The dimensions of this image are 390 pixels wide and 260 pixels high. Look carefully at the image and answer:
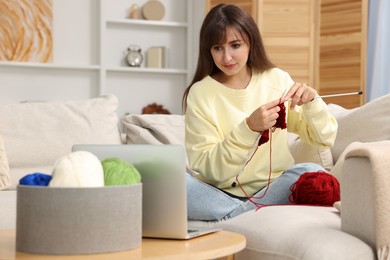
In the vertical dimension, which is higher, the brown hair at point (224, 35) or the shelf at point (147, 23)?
the shelf at point (147, 23)

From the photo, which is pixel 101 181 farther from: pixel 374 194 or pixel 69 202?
pixel 374 194

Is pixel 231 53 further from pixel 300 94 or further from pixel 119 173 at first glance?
pixel 119 173

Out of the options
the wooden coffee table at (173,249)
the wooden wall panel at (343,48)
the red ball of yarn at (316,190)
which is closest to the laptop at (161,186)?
the wooden coffee table at (173,249)

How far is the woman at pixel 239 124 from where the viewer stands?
2197 millimetres

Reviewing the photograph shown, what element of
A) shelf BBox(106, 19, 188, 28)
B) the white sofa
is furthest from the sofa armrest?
shelf BBox(106, 19, 188, 28)

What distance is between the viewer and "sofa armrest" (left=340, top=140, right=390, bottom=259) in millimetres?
1536

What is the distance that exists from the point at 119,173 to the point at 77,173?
84mm

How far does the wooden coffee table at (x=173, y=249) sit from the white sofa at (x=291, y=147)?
0.17 m

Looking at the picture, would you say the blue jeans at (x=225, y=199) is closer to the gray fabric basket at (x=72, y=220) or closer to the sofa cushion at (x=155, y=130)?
the sofa cushion at (x=155, y=130)

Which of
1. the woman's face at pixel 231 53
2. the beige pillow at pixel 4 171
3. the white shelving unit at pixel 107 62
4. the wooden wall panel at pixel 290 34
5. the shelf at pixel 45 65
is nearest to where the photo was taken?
the woman's face at pixel 231 53

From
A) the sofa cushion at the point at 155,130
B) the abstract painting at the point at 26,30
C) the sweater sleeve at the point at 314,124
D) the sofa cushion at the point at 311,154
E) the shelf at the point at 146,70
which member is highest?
the abstract painting at the point at 26,30

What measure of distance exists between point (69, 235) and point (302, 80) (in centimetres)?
411

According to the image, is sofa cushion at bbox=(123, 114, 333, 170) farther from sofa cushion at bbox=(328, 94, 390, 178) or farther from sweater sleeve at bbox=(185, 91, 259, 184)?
sweater sleeve at bbox=(185, 91, 259, 184)

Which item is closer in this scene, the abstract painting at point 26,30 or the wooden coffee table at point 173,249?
the wooden coffee table at point 173,249
